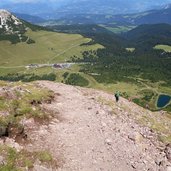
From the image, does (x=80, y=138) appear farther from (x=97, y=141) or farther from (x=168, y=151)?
(x=168, y=151)

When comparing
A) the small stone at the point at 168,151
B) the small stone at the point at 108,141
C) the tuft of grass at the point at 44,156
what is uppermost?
the tuft of grass at the point at 44,156

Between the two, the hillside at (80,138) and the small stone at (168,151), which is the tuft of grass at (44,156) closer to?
the hillside at (80,138)

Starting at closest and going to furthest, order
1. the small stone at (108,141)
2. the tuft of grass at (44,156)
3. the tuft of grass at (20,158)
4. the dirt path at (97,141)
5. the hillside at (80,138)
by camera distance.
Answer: the tuft of grass at (20,158) < the tuft of grass at (44,156) < the hillside at (80,138) < the dirt path at (97,141) < the small stone at (108,141)

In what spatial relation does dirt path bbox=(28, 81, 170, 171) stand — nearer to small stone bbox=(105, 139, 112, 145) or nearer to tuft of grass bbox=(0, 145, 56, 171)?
small stone bbox=(105, 139, 112, 145)

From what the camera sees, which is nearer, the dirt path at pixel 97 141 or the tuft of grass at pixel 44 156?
the tuft of grass at pixel 44 156

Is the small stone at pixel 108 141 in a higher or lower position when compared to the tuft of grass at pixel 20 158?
lower

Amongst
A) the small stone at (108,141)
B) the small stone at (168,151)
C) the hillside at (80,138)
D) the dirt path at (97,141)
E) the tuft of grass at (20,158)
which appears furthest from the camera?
the small stone at (108,141)

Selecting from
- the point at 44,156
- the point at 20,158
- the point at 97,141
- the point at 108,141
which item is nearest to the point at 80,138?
the point at 97,141

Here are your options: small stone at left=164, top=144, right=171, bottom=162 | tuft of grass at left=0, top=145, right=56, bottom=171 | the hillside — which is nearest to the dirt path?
the hillside

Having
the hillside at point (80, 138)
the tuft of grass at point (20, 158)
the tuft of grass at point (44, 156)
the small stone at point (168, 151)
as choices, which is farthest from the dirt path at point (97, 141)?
the tuft of grass at point (20, 158)
